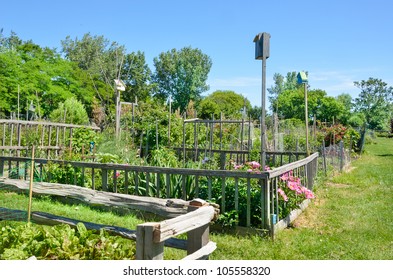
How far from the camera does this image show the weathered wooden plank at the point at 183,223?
2.65m

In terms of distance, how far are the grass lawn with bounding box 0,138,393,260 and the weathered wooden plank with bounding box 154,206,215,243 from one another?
4.34ft

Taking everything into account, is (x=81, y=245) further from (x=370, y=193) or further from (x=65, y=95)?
(x=65, y=95)

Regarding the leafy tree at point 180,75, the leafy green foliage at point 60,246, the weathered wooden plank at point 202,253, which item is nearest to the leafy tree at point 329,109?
the leafy tree at point 180,75

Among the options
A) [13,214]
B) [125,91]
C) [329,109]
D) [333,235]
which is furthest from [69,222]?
[329,109]

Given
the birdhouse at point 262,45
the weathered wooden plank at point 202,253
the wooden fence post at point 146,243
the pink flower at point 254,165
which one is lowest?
the weathered wooden plank at point 202,253

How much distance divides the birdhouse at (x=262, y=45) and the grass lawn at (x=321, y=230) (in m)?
2.54

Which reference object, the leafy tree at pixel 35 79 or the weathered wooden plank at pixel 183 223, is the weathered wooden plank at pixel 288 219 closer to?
the weathered wooden plank at pixel 183 223

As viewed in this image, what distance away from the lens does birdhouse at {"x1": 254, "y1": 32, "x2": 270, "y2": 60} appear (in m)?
5.63

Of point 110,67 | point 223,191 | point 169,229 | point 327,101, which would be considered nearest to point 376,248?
point 223,191

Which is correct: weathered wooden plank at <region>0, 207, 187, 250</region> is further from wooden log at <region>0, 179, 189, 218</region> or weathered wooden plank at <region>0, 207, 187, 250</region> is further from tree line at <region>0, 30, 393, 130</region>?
tree line at <region>0, 30, 393, 130</region>

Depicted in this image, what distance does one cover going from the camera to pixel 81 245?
323cm

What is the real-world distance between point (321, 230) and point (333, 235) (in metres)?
0.29

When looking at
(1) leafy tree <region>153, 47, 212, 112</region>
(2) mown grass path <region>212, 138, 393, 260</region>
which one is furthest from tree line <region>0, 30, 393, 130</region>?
(2) mown grass path <region>212, 138, 393, 260</region>
